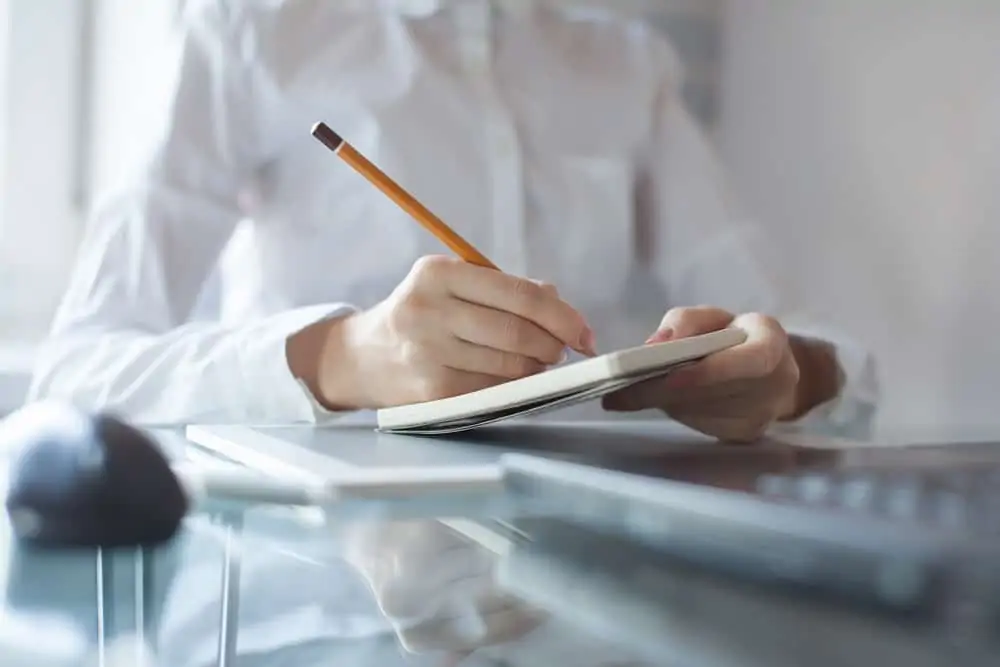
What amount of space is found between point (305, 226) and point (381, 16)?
6.6 inches

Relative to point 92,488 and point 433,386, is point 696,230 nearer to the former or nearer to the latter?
point 433,386

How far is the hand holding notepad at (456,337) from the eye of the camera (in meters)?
0.44

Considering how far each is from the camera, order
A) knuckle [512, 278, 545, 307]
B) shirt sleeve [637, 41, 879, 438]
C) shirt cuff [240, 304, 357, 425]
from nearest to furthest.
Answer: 1. knuckle [512, 278, 545, 307]
2. shirt cuff [240, 304, 357, 425]
3. shirt sleeve [637, 41, 879, 438]

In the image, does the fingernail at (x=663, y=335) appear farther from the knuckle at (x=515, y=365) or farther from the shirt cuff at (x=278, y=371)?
the shirt cuff at (x=278, y=371)

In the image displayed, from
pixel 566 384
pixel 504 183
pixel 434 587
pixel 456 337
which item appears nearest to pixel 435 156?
pixel 504 183

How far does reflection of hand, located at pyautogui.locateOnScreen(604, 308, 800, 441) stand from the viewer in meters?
0.50

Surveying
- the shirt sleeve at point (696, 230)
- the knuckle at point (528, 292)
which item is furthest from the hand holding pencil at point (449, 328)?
the shirt sleeve at point (696, 230)

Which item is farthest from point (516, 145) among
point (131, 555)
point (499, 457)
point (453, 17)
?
point (131, 555)

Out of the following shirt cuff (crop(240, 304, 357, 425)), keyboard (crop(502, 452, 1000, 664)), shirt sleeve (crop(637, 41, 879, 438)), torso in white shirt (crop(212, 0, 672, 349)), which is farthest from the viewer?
shirt sleeve (crop(637, 41, 879, 438))

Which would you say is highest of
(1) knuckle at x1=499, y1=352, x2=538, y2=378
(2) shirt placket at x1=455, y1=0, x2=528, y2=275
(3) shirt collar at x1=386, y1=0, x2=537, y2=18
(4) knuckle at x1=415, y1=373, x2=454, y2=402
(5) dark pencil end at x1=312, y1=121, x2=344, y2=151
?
(3) shirt collar at x1=386, y1=0, x2=537, y2=18

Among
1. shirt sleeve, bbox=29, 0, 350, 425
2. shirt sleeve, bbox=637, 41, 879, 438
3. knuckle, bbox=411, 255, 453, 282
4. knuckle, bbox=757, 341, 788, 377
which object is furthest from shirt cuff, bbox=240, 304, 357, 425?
shirt sleeve, bbox=637, 41, 879, 438

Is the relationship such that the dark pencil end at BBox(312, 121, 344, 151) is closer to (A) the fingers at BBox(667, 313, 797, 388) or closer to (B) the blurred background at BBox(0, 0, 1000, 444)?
(A) the fingers at BBox(667, 313, 797, 388)

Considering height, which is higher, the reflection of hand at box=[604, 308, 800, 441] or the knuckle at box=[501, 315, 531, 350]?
the knuckle at box=[501, 315, 531, 350]

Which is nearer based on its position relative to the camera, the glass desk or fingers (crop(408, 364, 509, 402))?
the glass desk
